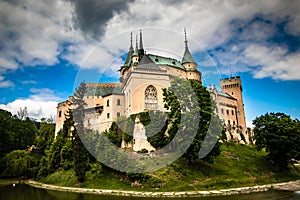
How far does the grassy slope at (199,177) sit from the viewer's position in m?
21.7

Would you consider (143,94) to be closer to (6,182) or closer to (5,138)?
(6,182)

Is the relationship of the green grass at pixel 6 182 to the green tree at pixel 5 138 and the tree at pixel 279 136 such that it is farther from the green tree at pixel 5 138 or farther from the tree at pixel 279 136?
the tree at pixel 279 136

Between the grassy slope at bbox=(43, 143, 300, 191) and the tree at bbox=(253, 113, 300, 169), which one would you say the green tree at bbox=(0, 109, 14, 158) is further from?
the tree at bbox=(253, 113, 300, 169)

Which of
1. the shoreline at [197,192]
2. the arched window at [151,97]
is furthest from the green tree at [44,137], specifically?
the shoreline at [197,192]

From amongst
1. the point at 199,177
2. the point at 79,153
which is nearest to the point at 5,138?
the point at 79,153

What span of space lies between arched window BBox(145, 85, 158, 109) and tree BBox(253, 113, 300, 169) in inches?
539

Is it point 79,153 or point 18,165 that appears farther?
point 18,165

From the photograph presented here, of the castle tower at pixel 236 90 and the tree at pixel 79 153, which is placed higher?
the castle tower at pixel 236 90

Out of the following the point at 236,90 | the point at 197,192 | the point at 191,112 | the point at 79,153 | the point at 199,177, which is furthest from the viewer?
the point at 236,90

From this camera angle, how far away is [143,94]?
112 ft

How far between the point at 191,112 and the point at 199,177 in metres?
6.48

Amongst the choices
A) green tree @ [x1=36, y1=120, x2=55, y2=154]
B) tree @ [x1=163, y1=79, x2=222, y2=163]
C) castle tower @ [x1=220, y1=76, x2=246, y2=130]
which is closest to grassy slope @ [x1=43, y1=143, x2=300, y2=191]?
tree @ [x1=163, y1=79, x2=222, y2=163]

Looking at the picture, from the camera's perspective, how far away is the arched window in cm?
3400

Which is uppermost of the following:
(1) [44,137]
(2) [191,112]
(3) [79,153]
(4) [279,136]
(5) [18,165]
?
(2) [191,112]
